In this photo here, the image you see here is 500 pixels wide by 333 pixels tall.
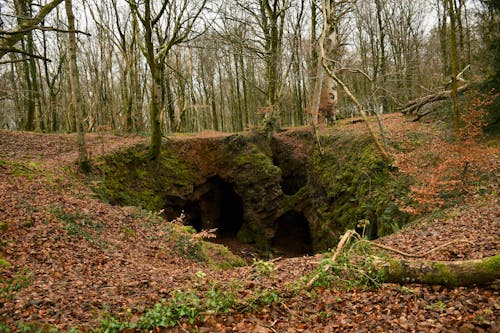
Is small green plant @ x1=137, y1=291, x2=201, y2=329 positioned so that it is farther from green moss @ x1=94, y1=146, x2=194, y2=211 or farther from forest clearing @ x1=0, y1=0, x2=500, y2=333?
green moss @ x1=94, y1=146, x2=194, y2=211

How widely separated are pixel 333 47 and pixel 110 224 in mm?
14289

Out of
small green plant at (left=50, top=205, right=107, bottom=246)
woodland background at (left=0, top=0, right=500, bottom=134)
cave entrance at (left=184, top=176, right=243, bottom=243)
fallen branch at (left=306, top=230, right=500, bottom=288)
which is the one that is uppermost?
woodland background at (left=0, top=0, right=500, bottom=134)

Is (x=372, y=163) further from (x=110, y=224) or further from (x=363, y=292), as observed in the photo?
(x=110, y=224)

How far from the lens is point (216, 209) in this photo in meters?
19.7

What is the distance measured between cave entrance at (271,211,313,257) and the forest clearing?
9 centimetres

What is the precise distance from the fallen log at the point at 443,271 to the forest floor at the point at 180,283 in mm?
110

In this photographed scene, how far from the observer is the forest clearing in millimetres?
4113

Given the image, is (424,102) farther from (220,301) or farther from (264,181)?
(220,301)

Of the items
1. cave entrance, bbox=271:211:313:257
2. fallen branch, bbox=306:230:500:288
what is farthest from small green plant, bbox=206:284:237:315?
cave entrance, bbox=271:211:313:257

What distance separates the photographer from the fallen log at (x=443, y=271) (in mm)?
3965

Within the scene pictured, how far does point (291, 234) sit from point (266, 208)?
324 centimetres

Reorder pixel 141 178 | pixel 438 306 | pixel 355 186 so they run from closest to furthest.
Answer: pixel 438 306 → pixel 355 186 → pixel 141 178

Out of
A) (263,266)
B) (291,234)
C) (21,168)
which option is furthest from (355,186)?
(21,168)

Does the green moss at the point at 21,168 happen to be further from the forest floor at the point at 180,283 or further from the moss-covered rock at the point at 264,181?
the moss-covered rock at the point at 264,181
